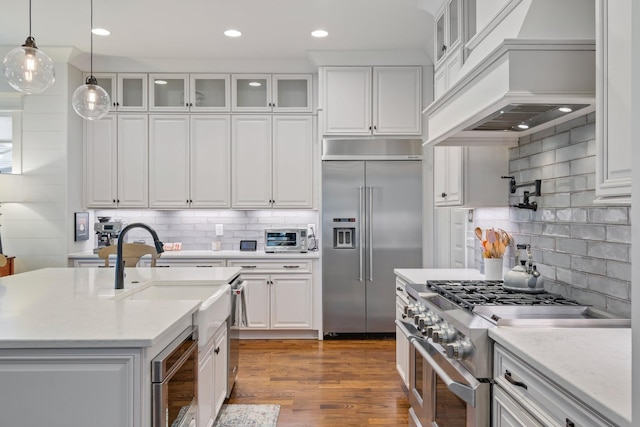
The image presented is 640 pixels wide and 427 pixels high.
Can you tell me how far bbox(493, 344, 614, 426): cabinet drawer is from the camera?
1.16 m

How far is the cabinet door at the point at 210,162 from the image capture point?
500 centimetres

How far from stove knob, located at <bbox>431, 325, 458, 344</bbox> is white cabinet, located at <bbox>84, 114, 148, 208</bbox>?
12.7ft

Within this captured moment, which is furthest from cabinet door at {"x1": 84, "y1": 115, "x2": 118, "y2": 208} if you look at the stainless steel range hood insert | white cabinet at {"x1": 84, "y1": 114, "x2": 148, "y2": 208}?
the stainless steel range hood insert

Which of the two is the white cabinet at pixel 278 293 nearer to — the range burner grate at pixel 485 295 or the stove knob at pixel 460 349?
the range burner grate at pixel 485 295

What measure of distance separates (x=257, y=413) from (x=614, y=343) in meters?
2.18

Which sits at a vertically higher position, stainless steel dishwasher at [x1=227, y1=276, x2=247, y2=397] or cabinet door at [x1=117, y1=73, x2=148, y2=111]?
cabinet door at [x1=117, y1=73, x2=148, y2=111]

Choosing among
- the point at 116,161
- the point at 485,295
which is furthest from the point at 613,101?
the point at 116,161

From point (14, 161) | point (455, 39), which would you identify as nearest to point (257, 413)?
point (455, 39)

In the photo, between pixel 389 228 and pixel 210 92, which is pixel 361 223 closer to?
pixel 389 228

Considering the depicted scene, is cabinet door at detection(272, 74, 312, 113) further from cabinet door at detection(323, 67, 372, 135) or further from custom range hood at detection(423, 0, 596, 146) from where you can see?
custom range hood at detection(423, 0, 596, 146)

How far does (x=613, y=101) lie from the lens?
53.1 inches

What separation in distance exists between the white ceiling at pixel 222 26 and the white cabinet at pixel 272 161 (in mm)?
706

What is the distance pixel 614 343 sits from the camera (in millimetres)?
1491

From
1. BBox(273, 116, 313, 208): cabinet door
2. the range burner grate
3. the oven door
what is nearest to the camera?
the oven door
